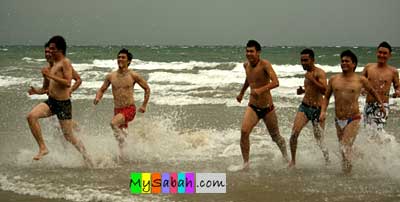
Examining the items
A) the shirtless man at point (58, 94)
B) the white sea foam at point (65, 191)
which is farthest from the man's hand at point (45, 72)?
the white sea foam at point (65, 191)

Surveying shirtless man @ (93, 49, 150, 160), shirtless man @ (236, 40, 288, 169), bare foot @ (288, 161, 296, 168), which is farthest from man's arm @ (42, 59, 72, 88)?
bare foot @ (288, 161, 296, 168)

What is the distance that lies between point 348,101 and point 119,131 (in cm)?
316

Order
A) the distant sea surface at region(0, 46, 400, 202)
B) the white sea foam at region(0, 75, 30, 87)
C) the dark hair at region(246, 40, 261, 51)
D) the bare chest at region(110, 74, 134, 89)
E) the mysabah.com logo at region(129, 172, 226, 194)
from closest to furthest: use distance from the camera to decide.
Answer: the distant sea surface at region(0, 46, 400, 202) < the mysabah.com logo at region(129, 172, 226, 194) < the dark hair at region(246, 40, 261, 51) < the bare chest at region(110, 74, 134, 89) < the white sea foam at region(0, 75, 30, 87)

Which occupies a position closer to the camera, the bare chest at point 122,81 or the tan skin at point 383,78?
the tan skin at point 383,78

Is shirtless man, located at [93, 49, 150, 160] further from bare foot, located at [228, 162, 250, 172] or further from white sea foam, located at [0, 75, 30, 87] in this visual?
white sea foam, located at [0, 75, 30, 87]

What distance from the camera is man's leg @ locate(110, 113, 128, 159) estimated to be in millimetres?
6603

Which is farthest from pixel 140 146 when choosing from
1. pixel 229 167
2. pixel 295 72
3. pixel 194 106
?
pixel 295 72

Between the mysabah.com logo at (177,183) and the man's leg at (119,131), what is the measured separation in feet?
3.22

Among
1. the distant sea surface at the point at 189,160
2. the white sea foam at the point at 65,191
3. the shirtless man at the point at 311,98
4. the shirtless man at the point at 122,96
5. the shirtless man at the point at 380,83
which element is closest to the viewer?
the white sea foam at the point at 65,191

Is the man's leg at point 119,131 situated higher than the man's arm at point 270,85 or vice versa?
the man's arm at point 270,85

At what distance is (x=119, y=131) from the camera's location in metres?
6.68

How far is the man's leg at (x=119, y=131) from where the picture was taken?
660 centimetres

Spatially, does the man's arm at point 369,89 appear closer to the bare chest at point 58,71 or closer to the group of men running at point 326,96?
the group of men running at point 326,96

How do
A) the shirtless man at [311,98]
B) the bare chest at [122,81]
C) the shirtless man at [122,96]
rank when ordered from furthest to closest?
the bare chest at [122,81] < the shirtless man at [122,96] < the shirtless man at [311,98]
